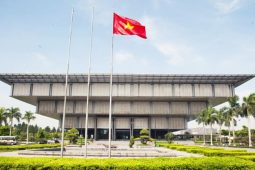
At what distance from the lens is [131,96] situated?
2879 inches

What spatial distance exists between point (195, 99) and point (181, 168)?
67.5 metres

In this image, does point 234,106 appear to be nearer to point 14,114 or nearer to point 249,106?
point 249,106

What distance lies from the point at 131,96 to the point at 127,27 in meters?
54.6

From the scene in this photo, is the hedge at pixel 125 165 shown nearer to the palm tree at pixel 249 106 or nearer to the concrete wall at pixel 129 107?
the palm tree at pixel 249 106

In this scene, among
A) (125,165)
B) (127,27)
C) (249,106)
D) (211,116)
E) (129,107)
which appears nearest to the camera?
(125,165)

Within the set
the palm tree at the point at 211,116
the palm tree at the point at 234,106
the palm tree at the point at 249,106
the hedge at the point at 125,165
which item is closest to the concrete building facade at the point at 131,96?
the palm tree at the point at 211,116

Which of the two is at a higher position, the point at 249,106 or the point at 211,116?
the point at 249,106

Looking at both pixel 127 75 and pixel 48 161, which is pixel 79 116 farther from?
pixel 48 161

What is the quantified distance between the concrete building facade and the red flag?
48720mm

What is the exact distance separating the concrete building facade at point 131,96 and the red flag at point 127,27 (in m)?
48.7

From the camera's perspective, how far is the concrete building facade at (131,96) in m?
70.9

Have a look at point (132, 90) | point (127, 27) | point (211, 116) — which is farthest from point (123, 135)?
point (127, 27)

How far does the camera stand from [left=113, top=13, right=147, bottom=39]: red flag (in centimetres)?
1898

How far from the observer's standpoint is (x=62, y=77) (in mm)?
69750
